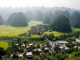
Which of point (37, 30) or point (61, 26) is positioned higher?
point (61, 26)

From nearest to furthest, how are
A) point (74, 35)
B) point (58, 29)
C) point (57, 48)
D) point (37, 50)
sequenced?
1. point (37, 50)
2. point (57, 48)
3. point (74, 35)
4. point (58, 29)

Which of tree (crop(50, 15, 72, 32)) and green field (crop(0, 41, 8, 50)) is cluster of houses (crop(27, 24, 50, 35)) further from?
green field (crop(0, 41, 8, 50))

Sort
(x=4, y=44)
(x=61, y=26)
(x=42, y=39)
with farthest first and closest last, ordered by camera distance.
→ 1. (x=61, y=26)
2. (x=42, y=39)
3. (x=4, y=44)

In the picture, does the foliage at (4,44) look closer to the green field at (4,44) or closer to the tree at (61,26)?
the green field at (4,44)

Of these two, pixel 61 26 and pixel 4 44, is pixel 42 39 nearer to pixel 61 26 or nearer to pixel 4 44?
pixel 4 44

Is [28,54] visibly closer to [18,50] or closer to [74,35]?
[18,50]

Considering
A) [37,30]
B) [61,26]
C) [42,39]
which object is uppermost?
[61,26]

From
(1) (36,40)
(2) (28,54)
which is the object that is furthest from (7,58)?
(1) (36,40)

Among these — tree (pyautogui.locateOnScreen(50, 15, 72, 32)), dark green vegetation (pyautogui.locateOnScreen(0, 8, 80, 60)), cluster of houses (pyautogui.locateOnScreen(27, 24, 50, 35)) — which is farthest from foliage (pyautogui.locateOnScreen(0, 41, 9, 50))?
tree (pyautogui.locateOnScreen(50, 15, 72, 32))

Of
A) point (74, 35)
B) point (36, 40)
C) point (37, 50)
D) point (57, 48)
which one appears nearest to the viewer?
point (37, 50)

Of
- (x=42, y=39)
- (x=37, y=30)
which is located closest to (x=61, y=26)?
(x=37, y=30)

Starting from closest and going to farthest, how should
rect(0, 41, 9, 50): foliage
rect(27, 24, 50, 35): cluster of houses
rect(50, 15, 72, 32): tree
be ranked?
rect(0, 41, 9, 50): foliage, rect(27, 24, 50, 35): cluster of houses, rect(50, 15, 72, 32): tree
